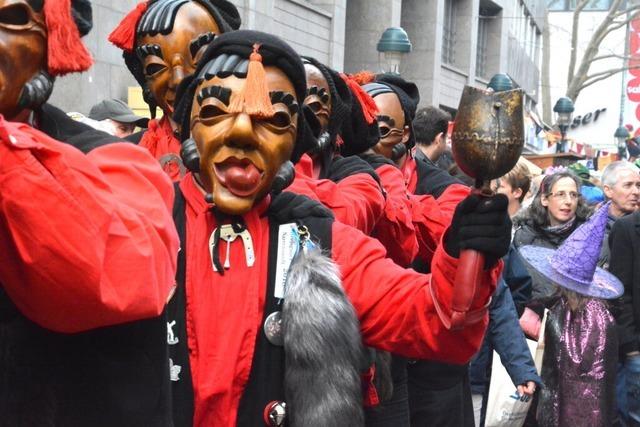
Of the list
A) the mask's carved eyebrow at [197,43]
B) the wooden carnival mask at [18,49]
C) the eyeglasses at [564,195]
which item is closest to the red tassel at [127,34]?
the mask's carved eyebrow at [197,43]

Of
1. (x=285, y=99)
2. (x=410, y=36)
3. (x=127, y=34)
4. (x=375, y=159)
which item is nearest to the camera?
(x=285, y=99)

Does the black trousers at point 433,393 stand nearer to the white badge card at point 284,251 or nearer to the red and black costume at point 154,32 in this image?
the red and black costume at point 154,32

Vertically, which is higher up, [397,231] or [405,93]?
[405,93]

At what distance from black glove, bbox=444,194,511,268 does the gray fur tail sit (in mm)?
479

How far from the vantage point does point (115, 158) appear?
6.74 ft

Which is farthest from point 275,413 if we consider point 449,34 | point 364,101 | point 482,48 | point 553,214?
point 482,48

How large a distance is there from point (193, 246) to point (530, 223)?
5415 mm

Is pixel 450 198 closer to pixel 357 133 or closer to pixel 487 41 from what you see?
pixel 357 133

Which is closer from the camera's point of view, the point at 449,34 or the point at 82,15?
the point at 82,15

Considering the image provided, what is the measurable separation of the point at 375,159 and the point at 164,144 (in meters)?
1.22

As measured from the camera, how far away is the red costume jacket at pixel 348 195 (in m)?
3.94

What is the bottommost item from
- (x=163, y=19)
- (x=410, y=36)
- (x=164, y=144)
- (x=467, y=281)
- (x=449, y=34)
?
(x=467, y=281)

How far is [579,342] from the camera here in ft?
21.0

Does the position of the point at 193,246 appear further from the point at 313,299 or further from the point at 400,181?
the point at 400,181
